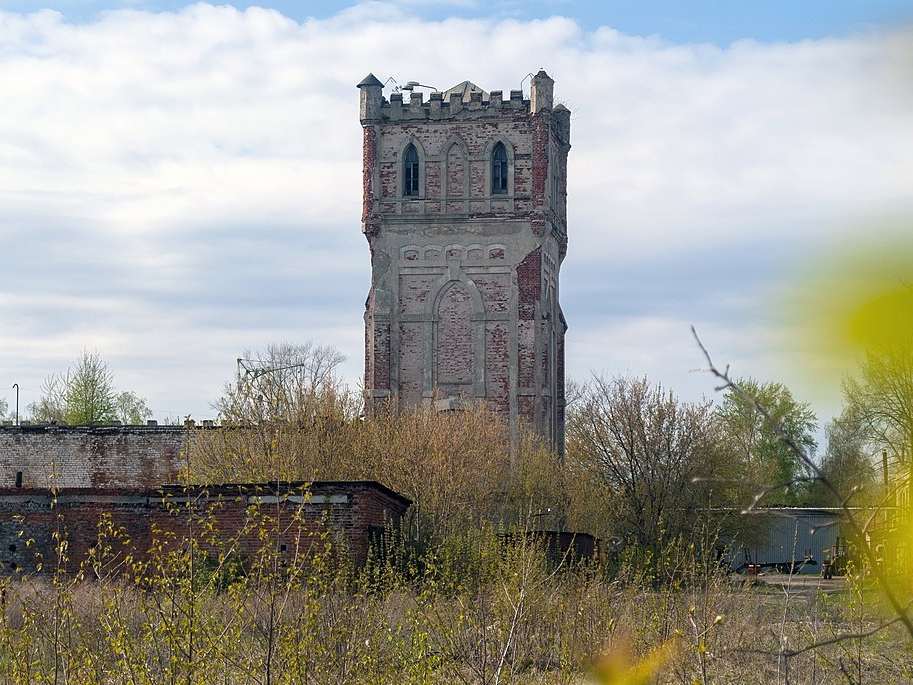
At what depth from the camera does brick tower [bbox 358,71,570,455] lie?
43.3m

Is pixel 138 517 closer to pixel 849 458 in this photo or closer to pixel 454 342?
pixel 849 458

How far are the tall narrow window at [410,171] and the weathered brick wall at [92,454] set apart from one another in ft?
38.5

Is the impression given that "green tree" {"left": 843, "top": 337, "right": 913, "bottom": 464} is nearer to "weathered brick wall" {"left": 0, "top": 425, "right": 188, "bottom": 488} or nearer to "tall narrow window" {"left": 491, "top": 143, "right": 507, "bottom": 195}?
"weathered brick wall" {"left": 0, "top": 425, "right": 188, "bottom": 488}

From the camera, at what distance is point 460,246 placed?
43906mm

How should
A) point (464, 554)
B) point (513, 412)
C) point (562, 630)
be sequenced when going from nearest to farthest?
1. point (562, 630)
2. point (464, 554)
3. point (513, 412)

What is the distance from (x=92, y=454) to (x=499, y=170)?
16.6 metres

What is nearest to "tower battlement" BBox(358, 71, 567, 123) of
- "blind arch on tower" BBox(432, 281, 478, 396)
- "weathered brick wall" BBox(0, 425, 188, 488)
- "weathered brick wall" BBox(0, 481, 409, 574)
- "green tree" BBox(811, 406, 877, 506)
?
"blind arch on tower" BBox(432, 281, 478, 396)

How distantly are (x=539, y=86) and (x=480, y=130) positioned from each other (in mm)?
2554

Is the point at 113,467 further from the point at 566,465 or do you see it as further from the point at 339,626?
the point at 339,626

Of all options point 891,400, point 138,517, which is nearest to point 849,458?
point 891,400

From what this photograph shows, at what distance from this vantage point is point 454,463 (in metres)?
31.8

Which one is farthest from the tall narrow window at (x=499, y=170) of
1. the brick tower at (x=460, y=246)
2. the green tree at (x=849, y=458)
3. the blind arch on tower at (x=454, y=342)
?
Result: the green tree at (x=849, y=458)

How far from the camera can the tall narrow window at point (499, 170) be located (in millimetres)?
43969

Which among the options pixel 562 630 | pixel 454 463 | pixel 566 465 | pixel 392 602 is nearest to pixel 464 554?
pixel 392 602
